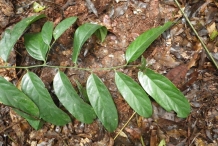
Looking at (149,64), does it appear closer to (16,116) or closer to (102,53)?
(102,53)

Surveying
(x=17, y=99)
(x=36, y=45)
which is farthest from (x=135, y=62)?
(x=17, y=99)

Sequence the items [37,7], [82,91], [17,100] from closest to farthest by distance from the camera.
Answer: [17,100]
[82,91]
[37,7]

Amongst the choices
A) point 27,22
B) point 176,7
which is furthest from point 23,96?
point 176,7

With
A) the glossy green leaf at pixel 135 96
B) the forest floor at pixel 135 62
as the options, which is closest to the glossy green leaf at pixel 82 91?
the forest floor at pixel 135 62

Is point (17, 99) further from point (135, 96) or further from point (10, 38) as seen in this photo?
point (135, 96)

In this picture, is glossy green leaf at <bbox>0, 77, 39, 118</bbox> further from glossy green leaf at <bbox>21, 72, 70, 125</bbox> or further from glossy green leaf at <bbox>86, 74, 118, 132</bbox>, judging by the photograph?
glossy green leaf at <bbox>86, 74, 118, 132</bbox>

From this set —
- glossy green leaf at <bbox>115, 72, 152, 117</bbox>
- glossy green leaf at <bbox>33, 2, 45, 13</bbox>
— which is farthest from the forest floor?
glossy green leaf at <bbox>115, 72, 152, 117</bbox>

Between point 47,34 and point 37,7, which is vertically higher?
point 37,7

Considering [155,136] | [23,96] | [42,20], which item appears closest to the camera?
[23,96]
